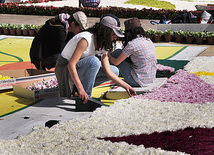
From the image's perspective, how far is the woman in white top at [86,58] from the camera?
448cm

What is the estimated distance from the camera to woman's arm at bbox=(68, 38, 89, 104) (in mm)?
4457

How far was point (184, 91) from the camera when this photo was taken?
5285mm

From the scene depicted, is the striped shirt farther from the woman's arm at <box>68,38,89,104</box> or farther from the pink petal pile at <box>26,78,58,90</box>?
the pink petal pile at <box>26,78,58,90</box>

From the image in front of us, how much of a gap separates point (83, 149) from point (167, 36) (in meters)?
10.4

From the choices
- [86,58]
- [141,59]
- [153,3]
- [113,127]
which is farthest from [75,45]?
[153,3]

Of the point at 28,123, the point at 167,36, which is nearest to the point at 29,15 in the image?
the point at 167,36

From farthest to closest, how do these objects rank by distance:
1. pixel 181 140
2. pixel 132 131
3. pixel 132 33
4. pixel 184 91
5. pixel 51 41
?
1. pixel 51 41
2. pixel 132 33
3. pixel 184 91
4. pixel 132 131
5. pixel 181 140

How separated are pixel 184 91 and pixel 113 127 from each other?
2.00 meters

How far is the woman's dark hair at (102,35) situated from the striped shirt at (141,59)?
0.84 metres

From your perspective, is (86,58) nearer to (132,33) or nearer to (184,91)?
(132,33)

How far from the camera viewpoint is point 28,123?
4.23 m

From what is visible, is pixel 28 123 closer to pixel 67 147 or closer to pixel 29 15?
pixel 67 147

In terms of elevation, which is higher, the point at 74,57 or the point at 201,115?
the point at 74,57

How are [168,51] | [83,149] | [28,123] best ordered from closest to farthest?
[83,149], [28,123], [168,51]
